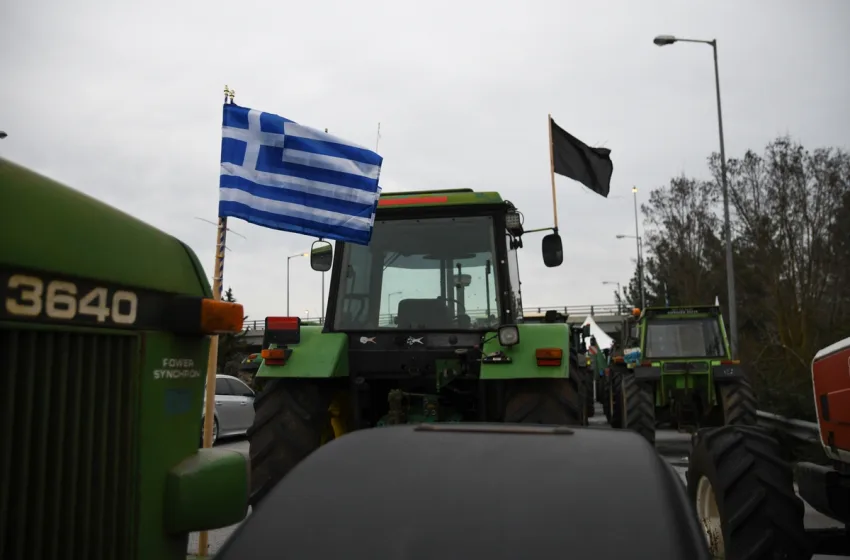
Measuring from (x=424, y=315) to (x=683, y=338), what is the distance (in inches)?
334

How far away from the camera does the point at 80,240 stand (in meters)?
2.03

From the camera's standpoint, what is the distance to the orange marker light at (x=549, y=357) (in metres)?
6.27

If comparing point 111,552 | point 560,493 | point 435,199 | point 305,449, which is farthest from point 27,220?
point 435,199

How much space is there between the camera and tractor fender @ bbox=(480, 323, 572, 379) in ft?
20.4

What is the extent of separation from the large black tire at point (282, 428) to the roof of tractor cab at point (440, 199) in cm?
168

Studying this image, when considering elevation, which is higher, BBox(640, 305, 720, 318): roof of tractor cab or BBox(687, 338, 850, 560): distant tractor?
BBox(640, 305, 720, 318): roof of tractor cab

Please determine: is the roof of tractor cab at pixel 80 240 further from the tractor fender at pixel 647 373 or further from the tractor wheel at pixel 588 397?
the tractor fender at pixel 647 373

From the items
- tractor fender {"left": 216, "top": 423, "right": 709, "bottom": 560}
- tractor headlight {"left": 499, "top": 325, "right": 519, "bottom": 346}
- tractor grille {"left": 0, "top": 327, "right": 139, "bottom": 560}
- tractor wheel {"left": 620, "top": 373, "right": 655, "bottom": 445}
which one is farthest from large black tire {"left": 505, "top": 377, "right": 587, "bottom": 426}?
tractor wheel {"left": 620, "top": 373, "right": 655, "bottom": 445}

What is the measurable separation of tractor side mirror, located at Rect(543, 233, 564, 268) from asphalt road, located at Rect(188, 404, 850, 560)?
1946mm

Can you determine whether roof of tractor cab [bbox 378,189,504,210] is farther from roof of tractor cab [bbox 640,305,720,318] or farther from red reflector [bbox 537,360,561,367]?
roof of tractor cab [bbox 640,305,720,318]

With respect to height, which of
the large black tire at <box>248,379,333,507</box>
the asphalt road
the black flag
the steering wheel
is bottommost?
the asphalt road

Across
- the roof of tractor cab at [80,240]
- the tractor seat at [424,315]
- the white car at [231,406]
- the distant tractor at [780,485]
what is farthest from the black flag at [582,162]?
the roof of tractor cab at [80,240]

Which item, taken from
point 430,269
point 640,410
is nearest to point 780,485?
point 430,269

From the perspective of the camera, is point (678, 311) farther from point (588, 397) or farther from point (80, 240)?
point (80, 240)
